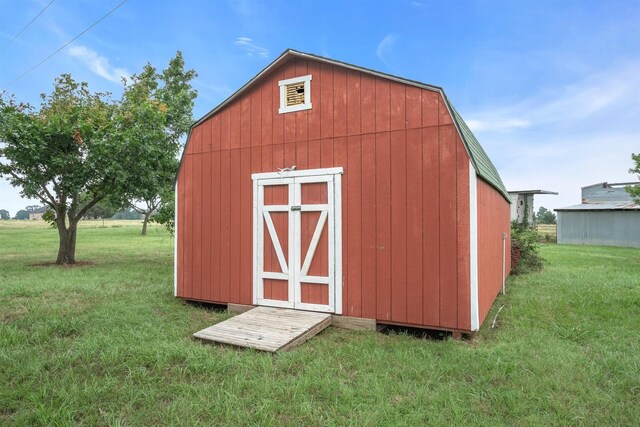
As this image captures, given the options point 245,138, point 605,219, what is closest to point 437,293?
point 245,138

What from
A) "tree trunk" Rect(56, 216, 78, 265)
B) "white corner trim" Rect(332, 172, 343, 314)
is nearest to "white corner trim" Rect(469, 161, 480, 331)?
"white corner trim" Rect(332, 172, 343, 314)

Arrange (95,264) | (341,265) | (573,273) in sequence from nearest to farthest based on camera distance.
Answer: (341,265), (573,273), (95,264)

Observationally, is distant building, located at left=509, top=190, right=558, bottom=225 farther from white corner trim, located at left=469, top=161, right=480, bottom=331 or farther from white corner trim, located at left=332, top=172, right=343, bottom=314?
white corner trim, located at left=332, top=172, right=343, bottom=314

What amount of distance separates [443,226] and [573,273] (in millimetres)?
7833

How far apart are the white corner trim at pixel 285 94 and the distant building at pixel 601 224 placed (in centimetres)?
2316

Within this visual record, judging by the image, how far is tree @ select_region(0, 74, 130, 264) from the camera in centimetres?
1070

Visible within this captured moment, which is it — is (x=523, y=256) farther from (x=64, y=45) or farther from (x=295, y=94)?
(x=64, y=45)

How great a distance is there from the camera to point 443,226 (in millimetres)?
4652

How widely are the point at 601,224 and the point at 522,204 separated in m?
9.33

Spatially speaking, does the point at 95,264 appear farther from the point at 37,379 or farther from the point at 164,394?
the point at 164,394

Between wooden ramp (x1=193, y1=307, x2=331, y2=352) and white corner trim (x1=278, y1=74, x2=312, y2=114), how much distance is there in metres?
3.10

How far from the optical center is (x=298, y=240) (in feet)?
18.4

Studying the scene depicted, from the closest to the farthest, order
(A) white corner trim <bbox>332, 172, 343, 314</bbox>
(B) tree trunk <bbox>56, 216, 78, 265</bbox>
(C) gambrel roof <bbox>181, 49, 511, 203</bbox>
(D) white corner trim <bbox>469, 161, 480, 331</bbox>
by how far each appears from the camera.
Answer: (D) white corner trim <bbox>469, 161, 480, 331</bbox>
(C) gambrel roof <bbox>181, 49, 511, 203</bbox>
(A) white corner trim <bbox>332, 172, 343, 314</bbox>
(B) tree trunk <bbox>56, 216, 78, 265</bbox>

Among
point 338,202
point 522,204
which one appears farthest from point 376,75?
point 522,204
